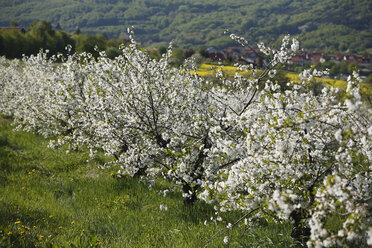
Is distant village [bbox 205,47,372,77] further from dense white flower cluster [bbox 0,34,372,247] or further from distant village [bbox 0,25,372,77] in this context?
dense white flower cluster [bbox 0,34,372,247]

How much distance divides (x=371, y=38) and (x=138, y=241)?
754 feet

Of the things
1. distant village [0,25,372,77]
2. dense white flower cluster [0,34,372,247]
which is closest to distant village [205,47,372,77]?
distant village [0,25,372,77]

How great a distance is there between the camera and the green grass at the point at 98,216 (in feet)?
19.4

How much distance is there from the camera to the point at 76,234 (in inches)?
251

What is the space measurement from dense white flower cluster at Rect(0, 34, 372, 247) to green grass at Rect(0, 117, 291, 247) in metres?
0.64

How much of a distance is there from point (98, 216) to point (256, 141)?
15.4 feet

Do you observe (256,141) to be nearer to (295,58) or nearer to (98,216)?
(98,216)

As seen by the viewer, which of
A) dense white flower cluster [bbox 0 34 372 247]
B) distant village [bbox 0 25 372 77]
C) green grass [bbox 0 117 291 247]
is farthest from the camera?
distant village [bbox 0 25 372 77]

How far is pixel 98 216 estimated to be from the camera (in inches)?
286

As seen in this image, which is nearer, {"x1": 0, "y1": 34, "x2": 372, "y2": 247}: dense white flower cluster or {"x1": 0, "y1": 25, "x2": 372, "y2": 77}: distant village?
{"x1": 0, "y1": 34, "x2": 372, "y2": 247}: dense white flower cluster

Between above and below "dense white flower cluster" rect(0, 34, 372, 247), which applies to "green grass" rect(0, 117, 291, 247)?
below

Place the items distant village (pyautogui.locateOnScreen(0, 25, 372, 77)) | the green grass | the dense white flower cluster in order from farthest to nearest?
distant village (pyautogui.locateOnScreen(0, 25, 372, 77)) < the green grass < the dense white flower cluster

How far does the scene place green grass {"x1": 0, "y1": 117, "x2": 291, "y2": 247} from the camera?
5.91 m

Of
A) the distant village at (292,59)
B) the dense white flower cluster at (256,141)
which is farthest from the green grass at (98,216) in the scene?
the distant village at (292,59)
